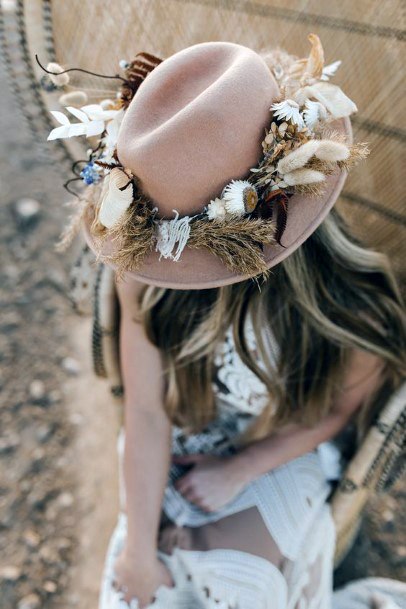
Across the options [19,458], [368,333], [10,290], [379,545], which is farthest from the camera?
[10,290]

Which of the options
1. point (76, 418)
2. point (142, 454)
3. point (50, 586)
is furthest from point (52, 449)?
point (142, 454)

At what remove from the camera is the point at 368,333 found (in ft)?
4.49

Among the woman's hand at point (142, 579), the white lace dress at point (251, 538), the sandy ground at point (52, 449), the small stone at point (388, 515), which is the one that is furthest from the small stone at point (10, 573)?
the small stone at point (388, 515)

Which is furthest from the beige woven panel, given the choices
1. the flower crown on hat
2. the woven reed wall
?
the flower crown on hat

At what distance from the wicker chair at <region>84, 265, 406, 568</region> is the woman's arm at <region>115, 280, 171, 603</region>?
12cm

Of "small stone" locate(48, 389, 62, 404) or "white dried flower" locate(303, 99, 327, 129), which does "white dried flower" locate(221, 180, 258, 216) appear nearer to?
"white dried flower" locate(303, 99, 327, 129)

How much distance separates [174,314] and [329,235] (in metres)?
0.43

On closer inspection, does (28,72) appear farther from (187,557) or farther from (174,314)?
(187,557)

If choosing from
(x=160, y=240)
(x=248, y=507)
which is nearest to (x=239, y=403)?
(x=248, y=507)

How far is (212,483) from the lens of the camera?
1567mm

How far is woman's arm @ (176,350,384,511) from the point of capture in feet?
5.03

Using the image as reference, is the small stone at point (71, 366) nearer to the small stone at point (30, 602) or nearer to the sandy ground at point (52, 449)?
the sandy ground at point (52, 449)

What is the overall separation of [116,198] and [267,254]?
0.30 meters

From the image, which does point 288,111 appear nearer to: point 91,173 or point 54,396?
point 91,173
